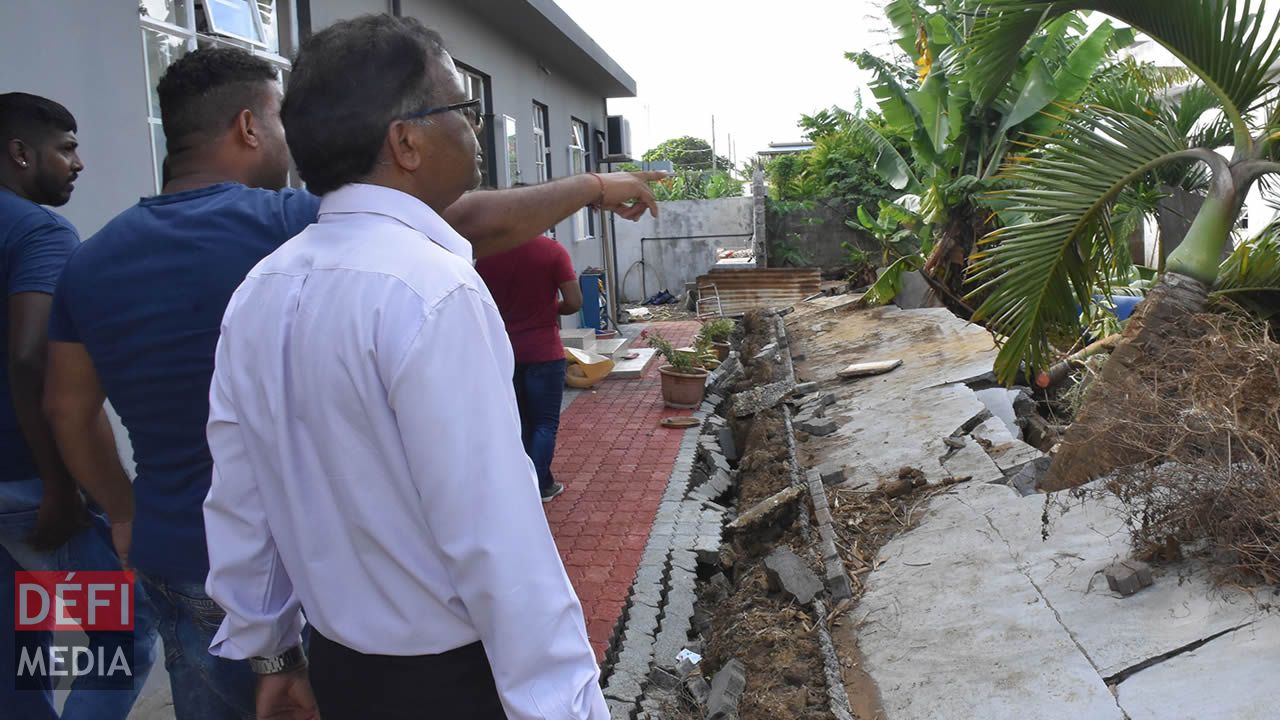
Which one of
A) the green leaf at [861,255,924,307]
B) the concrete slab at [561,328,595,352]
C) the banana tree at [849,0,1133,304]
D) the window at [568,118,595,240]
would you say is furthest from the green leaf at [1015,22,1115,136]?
the window at [568,118,595,240]

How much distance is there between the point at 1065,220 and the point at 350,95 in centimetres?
453

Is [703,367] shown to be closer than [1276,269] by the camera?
No

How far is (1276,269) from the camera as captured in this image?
484cm

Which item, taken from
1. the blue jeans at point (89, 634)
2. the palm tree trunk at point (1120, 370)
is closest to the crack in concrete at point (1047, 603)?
the palm tree trunk at point (1120, 370)

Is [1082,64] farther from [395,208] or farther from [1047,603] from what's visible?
[395,208]

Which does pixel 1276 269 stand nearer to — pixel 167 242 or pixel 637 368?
pixel 167 242

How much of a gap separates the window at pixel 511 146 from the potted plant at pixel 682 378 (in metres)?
3.16

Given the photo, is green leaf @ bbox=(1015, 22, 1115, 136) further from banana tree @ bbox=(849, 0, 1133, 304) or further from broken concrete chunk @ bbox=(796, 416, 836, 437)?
broken concrete chunk @ bbox=(796, 416, 836, 437)

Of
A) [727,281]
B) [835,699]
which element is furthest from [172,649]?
[727,281]

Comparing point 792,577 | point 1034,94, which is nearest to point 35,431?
point 792,577

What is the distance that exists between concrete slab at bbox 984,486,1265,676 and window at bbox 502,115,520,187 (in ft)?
Answer: 25.9

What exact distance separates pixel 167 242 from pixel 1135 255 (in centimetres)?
1683

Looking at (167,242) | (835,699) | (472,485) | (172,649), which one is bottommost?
(835,699)

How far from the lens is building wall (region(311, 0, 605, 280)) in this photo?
838cm
